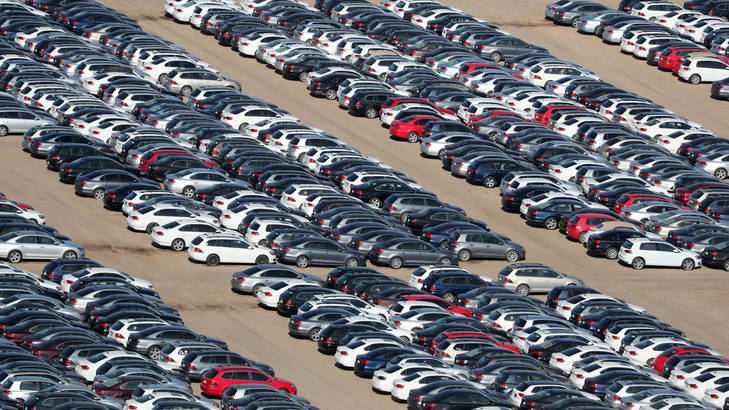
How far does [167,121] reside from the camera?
2938 inches

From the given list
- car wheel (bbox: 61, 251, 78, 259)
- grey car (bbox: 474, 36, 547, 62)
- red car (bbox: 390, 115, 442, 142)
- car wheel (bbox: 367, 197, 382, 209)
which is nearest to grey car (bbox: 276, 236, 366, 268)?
car wheel (bbox: 367, 197, 382, 209)

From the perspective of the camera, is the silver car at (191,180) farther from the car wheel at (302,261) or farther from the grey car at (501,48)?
the grey car at (501,48)

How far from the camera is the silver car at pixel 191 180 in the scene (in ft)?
223

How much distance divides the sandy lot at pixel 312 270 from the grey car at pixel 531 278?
237 cm

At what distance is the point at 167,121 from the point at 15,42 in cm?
1326

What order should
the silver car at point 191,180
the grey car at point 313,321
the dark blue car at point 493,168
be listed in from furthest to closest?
the dark blue car at point 493,168 < the silver car at point 191,180 < the grey car at point 313,321

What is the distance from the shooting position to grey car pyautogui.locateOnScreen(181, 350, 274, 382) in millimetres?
51781

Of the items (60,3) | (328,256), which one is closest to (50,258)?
(328,256)

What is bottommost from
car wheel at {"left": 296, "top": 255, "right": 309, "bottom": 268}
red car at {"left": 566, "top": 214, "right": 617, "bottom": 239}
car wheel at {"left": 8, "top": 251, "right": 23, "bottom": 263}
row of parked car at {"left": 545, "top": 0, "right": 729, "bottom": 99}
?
car wheel at {"left": 8, "top": 251, "right": 23, "bottom": 263}

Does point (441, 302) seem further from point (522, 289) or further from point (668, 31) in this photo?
point (668, 31)

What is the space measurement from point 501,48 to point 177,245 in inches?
1228

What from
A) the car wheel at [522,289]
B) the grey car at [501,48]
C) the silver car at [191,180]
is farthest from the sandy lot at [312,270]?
the grey car at [501,48]

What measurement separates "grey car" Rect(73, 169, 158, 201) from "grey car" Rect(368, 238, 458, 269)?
9.36 meters

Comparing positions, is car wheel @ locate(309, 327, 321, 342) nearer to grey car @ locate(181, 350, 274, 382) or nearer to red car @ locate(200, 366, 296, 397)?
grey car @ locate(181, 350, 274, 382)
